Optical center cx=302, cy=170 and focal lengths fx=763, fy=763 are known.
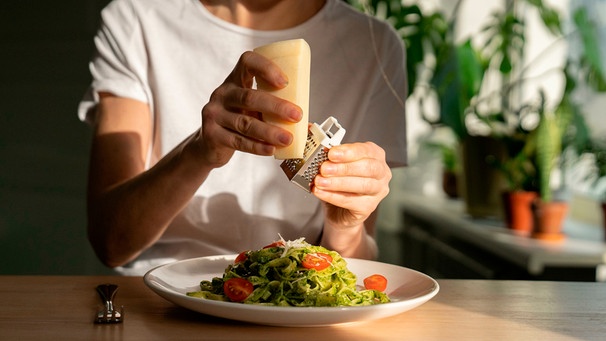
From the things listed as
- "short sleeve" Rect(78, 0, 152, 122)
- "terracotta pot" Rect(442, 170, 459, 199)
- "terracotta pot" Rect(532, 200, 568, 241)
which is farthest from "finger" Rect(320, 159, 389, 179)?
"terracotta pot" Rect(442, 170, 459, 199)

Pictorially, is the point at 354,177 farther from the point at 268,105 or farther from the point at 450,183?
the point at 450,183

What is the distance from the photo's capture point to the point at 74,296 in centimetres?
103

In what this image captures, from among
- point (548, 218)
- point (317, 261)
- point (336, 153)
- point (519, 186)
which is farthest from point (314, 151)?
point (519, 186)

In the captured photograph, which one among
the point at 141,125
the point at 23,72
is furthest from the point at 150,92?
the point at 23,72

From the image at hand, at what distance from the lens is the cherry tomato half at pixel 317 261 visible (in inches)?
37.0

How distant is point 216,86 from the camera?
156 centimetres

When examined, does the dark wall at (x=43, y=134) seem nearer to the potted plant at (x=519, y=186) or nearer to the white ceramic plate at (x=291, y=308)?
the white ceramic plate at (x=291, y=308)

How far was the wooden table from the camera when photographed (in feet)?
2.76

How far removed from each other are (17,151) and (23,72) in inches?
9.1

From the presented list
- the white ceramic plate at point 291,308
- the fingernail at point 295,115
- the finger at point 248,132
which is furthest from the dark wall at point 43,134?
the fingernail at point 295,115

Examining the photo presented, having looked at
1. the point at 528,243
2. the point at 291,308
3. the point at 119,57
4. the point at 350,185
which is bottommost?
the point at 528,243

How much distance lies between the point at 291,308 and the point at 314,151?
0.73 feet

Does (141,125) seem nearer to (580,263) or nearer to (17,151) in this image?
(17,151)

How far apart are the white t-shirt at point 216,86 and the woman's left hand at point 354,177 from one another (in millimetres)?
495
